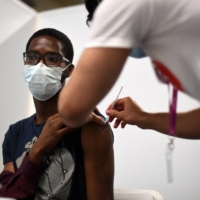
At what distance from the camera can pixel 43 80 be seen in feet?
4.09

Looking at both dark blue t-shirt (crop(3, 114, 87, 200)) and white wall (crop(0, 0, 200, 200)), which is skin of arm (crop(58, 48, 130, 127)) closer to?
dark blue t-shirt (crop(3, 114, 87, 200))

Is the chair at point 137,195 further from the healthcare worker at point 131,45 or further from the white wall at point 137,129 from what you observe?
the healthcare worker at point 131,45

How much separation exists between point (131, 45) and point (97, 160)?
27.2 inches

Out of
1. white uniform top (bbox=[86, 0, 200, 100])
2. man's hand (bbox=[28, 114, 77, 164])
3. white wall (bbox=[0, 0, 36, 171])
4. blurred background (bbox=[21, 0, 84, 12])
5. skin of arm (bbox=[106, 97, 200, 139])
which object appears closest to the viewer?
white uniform top (bbox=[86, 0, 200, 100])

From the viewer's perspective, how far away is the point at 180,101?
1.86 meters

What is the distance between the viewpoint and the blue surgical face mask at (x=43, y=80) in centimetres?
124

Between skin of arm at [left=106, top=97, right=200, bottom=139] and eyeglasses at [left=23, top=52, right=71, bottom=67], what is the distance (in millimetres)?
336

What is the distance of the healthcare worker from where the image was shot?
505 mm

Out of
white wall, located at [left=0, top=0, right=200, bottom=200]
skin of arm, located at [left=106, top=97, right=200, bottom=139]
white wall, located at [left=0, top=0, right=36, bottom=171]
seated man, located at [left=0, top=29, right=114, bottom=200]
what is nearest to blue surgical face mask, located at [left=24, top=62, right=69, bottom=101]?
seated man, located at [left=0, top=29, right=114, bottom=200]

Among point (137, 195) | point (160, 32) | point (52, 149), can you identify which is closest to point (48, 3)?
point (52, 149)

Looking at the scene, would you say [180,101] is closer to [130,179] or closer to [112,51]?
[130,179]

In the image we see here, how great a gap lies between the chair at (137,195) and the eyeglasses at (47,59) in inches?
23.2

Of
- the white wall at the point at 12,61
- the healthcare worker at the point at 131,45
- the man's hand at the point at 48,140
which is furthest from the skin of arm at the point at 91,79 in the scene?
the white wall at the point at 12,61

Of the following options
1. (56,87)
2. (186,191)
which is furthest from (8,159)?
(186,191)
